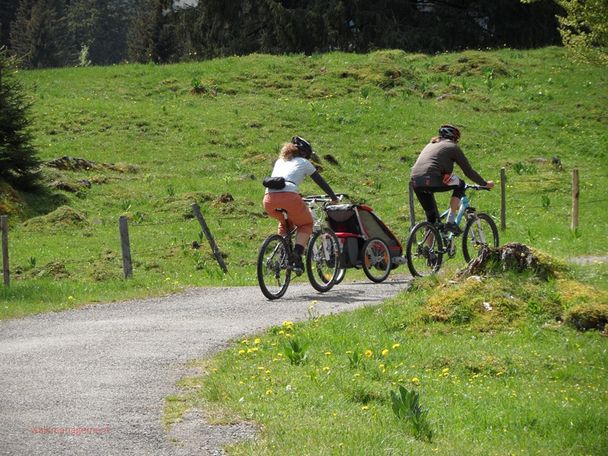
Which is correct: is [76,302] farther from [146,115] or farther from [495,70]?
[495,70]

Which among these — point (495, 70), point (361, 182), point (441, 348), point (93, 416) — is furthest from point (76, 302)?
point (495, 70)

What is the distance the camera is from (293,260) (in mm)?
14695

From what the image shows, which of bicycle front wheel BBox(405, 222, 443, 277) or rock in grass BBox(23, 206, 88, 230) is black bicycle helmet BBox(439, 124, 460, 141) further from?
rock in grass BBox(23, 206, 88, 230)

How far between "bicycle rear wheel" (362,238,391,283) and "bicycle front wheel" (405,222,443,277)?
0.33 metres

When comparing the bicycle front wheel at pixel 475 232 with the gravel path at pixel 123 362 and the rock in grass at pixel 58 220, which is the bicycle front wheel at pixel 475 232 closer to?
the gravel path at pixel 123 362

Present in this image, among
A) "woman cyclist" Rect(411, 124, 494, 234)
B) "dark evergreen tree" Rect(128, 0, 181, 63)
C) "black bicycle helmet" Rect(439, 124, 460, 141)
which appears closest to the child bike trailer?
"woman cyclist" Rect(411, 124, 494, 234)

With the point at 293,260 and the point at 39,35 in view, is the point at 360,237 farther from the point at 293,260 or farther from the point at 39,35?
the point at 39,35

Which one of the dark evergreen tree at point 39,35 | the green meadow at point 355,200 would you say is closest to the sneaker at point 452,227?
the green meadow at point 355,200

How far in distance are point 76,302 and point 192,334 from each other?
373cm

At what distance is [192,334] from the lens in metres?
12.3

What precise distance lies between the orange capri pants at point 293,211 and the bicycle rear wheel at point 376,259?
1.51 meters

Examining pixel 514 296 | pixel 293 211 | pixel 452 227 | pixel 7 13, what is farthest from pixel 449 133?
pixel 7 13

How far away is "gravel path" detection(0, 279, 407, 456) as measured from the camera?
7914 mm

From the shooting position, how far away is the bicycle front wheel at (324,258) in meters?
15.1
